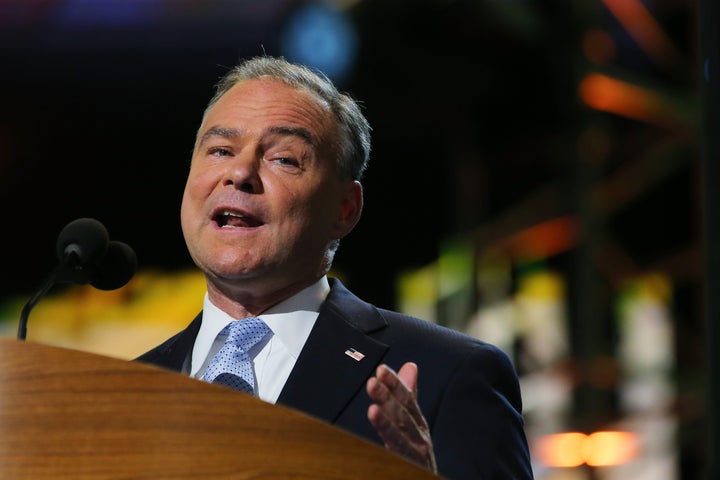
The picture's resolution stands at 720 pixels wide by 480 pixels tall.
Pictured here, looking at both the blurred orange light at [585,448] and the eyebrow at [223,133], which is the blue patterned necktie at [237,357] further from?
the blurred orange light at [585,448]

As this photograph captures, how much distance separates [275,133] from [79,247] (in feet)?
1.36

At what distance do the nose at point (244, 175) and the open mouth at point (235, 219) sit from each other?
0.04 meters

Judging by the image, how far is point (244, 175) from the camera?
5.53 feet

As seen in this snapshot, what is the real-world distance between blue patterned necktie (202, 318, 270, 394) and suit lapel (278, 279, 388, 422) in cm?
7

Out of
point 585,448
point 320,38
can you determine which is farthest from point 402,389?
point 585,448

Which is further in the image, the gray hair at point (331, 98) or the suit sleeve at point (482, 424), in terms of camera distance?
the gray hair at point (331, 98)

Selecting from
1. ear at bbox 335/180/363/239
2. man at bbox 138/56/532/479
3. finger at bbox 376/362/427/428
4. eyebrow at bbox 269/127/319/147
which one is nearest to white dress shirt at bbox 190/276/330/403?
man at bbox 138/56/532/479

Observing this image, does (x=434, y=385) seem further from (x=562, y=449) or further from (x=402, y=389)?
(x=562, y=449)

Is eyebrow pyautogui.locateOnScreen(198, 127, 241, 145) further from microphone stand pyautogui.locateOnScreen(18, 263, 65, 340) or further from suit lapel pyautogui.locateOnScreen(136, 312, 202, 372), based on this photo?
microphone stand pyautogui.locateOnScreen(18, 263, 65, 340)

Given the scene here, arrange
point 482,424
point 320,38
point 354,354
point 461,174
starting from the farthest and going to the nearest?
point 461,174
point 320,38
point 354,354
point 482,424

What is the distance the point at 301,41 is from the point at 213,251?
3385 millimetres

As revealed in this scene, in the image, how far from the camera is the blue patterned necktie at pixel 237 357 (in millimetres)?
1604

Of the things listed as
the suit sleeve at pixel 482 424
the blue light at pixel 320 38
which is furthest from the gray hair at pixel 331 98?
the blue light at pixel 320 38

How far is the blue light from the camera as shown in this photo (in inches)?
194
